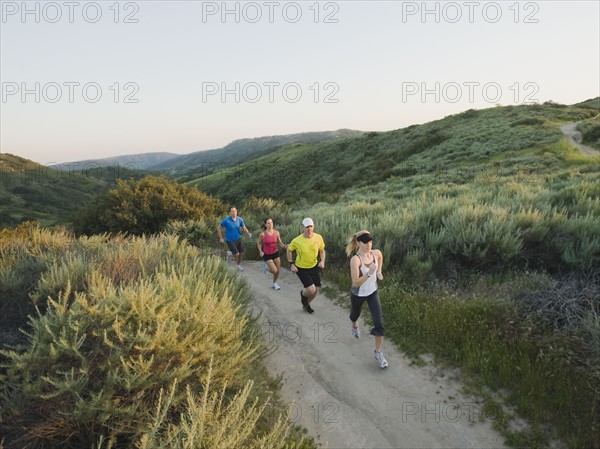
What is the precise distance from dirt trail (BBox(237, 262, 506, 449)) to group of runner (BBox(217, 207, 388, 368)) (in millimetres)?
367

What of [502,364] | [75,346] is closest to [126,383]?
[75,346]

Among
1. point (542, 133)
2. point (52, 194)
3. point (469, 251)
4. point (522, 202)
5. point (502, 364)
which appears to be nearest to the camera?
point (502, 364)

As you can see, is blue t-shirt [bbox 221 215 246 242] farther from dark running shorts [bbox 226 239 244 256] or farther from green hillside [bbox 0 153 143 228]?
green hillside [bbox 0 153 143 228]

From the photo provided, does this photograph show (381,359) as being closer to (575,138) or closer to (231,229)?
(231,229)

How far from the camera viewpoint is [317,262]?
26.8ft

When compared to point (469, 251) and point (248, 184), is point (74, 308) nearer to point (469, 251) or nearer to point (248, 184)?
point (469, 251)

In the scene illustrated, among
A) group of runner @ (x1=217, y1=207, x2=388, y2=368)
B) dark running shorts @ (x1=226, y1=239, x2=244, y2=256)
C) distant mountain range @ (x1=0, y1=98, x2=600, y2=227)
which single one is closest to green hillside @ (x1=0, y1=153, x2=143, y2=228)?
distant mountain range @ (x1=0, y1=98, x2=600, y2=227)

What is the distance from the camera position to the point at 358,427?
15.1 ft

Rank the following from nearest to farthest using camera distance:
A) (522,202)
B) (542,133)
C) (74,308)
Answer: (74,308) → (522,202) → (542,133)

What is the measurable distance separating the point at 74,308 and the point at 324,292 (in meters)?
5.84

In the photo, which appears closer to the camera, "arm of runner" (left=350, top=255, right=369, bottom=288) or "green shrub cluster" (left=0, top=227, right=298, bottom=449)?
"green shrub cluster" (left=0, top=227, right=298, bottom=449)

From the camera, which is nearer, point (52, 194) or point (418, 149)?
point (418, 149)

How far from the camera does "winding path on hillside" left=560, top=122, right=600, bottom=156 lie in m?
25.0

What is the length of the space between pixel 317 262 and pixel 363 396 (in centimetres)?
345
